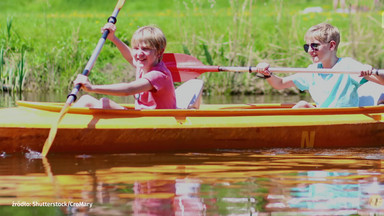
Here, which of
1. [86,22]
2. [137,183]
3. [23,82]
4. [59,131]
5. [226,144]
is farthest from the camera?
[86,22]

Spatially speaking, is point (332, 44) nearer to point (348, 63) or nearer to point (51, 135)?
point (348, 63)

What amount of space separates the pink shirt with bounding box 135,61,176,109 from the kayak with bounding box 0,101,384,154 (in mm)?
213

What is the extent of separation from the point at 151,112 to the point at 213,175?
1.11m

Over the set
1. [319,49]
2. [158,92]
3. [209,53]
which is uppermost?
[209,53]

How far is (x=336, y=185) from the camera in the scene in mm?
5371

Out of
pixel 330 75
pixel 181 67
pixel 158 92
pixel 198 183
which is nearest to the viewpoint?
pixel 198 183

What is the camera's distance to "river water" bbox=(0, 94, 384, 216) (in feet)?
15.4

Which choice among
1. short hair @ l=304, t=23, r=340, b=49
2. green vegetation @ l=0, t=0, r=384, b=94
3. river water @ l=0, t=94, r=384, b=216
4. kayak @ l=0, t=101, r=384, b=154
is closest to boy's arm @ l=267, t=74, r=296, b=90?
short hair @ l=304, t=23, r=340, b=49

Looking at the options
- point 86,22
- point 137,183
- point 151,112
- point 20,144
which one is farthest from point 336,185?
point 86,22

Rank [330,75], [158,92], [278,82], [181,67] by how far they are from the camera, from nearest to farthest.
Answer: [158,92] → [330,75] → [278,82] → [181,67]

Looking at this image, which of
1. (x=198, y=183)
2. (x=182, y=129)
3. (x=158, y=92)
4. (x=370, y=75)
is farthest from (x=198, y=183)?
(x=370, y=75)

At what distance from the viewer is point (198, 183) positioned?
5.40 meters

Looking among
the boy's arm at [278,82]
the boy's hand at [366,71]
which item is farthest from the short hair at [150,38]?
the boy's hand at [366,71]

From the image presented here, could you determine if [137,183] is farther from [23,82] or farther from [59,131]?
[23,82]
